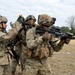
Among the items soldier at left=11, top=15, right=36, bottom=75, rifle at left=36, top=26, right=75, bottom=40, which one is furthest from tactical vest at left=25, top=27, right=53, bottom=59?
soldier at left=11, top=15, right=36, bottom=75

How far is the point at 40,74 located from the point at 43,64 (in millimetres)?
193

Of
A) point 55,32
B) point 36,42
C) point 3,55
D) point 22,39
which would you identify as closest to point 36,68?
point 36,42

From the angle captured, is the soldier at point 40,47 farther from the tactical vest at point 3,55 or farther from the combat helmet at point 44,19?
the tactical vest at point 3,55

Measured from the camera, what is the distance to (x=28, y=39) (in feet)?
19.6

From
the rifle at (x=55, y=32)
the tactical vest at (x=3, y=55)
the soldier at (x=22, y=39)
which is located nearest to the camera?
the rifle at (x=55, y=32)

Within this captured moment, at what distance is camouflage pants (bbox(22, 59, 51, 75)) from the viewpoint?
6188mm

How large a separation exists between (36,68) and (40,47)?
407mm

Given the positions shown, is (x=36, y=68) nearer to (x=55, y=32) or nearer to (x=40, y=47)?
(x=40, y=47)

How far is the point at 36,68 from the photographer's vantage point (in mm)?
6199

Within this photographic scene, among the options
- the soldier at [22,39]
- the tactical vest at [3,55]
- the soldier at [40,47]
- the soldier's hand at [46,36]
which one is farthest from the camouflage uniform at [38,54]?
the soldier at [22,39]

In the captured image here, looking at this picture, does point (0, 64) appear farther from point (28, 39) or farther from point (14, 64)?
point (14, 64)

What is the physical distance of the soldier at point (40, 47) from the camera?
19.3ft

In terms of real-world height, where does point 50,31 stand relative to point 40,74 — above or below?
above

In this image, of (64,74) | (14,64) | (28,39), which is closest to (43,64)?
(28,39)
